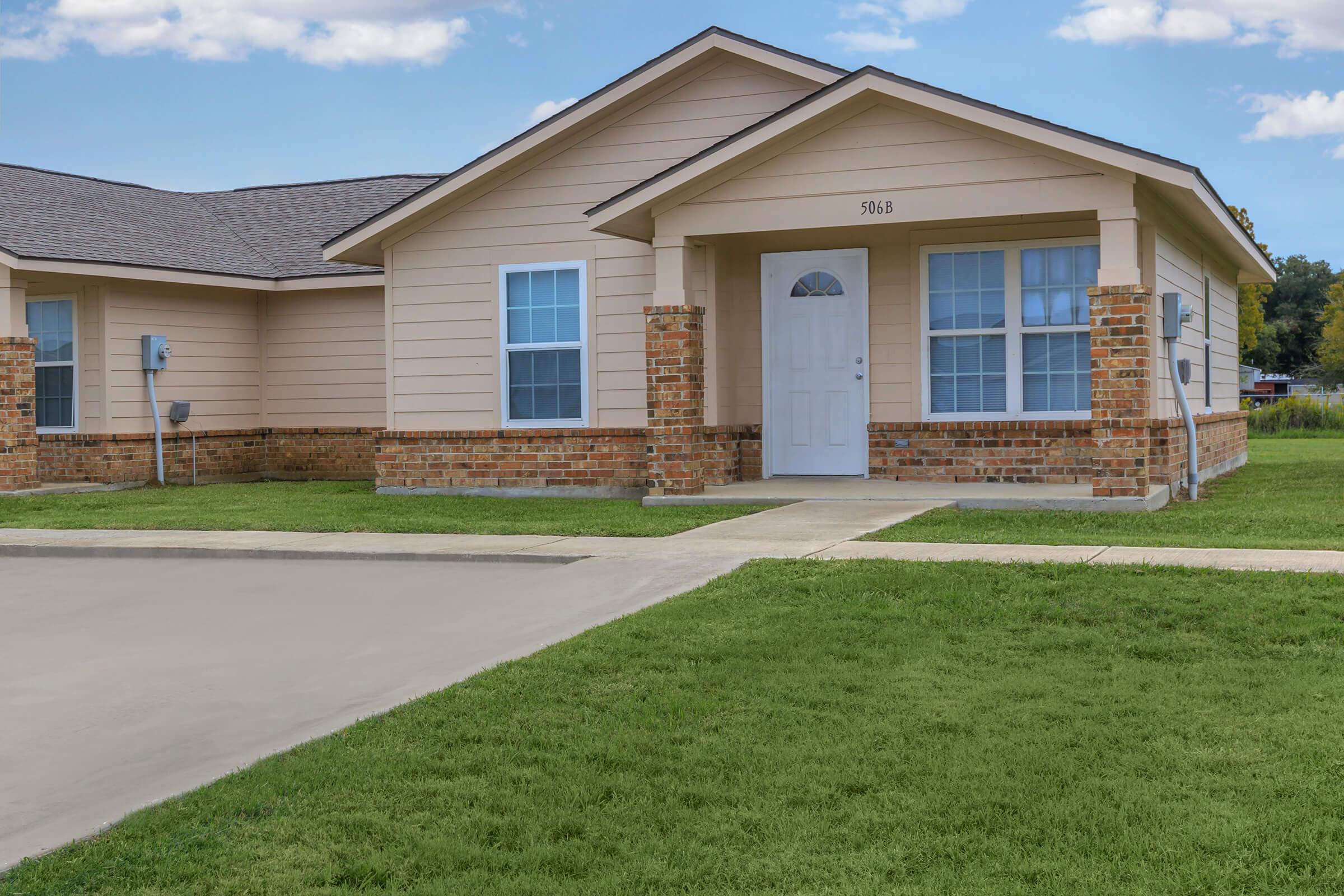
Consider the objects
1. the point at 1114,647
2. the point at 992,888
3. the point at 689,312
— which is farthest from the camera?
the point at 689,312

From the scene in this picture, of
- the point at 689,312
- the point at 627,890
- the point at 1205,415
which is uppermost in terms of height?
the point at 689,312

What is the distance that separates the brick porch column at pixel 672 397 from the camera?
14.1 m

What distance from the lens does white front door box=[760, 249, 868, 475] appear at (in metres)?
15.3

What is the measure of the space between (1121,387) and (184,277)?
43.5 feet

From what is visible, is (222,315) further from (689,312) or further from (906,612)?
(906,612)

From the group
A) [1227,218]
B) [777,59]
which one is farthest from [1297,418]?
[777,59]

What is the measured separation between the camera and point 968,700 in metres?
5.61

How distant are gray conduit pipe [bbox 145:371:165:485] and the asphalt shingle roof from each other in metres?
1.70

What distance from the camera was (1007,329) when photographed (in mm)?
14695

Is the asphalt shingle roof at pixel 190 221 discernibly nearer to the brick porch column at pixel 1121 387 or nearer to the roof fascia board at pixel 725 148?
the roof fascia board at pixel 725 148

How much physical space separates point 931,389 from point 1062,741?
404 inches

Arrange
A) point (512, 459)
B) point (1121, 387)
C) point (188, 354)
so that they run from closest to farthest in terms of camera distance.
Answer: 1. point (1121, 387)
2. point (512, 459)
3. point (188, 354)

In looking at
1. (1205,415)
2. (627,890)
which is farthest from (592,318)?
(627,890)

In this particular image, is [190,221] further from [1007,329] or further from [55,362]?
[1007,329]
